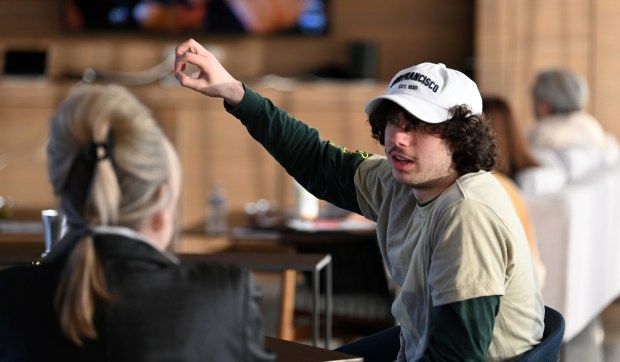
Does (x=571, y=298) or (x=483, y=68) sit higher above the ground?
(x=483, y=68)

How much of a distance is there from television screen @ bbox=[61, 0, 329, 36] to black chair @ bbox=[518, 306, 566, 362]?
6.15m

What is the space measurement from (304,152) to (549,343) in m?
0.62

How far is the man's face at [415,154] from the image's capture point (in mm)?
1815

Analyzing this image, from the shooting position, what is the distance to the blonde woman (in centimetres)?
145

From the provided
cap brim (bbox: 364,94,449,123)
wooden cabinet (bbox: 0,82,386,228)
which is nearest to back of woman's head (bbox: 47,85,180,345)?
cap brim (bbox: 364,94,449,123)

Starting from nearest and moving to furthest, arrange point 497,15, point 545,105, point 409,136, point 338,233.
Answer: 1. point 409,136
2. point 338,233
3. point 545,105
4. point 497,15

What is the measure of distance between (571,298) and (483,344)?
2.62 meters

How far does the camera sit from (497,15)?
7.45 m

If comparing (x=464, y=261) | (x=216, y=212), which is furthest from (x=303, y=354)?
(x=216, y=212)

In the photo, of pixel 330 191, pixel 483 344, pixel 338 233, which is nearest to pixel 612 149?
pixel 338 233

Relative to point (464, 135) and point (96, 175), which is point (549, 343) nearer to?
point (464, 135)

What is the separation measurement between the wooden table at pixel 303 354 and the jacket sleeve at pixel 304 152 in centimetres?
47

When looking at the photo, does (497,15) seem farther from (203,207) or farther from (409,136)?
(409,136)

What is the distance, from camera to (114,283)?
57.2 inches
